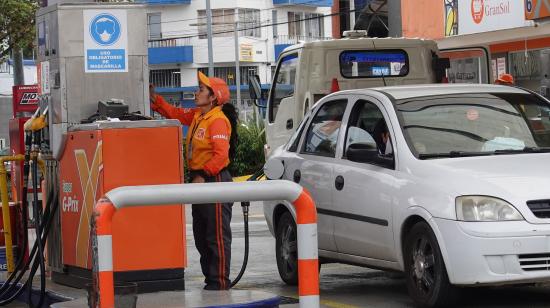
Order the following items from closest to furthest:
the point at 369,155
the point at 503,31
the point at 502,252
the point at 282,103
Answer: the point at 502,252 < the point at 369,155 < the point at 282,103 < the point at 503,31

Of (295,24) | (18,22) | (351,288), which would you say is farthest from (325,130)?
(295,24)

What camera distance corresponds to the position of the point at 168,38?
224 feet

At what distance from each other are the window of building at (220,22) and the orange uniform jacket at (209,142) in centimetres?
5897

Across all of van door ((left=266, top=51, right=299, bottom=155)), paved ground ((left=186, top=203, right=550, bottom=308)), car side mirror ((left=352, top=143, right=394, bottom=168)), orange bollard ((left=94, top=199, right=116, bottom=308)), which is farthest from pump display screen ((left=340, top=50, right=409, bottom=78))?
orange bollard ((left=94, top=199, right=116, bottom=308))

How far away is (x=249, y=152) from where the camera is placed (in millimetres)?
31531

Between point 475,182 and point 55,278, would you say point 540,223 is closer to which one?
point 475,182

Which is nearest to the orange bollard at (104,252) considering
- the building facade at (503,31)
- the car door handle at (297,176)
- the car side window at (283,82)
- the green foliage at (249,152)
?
the car door handle at (297,176)

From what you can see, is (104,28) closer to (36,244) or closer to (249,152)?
(36,244)

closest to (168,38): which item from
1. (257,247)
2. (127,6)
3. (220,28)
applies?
(220,28)

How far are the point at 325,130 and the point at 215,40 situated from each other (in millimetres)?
58693

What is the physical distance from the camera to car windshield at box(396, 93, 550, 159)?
9.09m

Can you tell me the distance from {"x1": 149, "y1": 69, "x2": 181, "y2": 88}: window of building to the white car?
193ft

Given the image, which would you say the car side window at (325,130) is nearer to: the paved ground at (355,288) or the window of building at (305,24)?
the paved ground at (355,288)

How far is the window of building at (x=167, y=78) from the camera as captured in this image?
69375mm
